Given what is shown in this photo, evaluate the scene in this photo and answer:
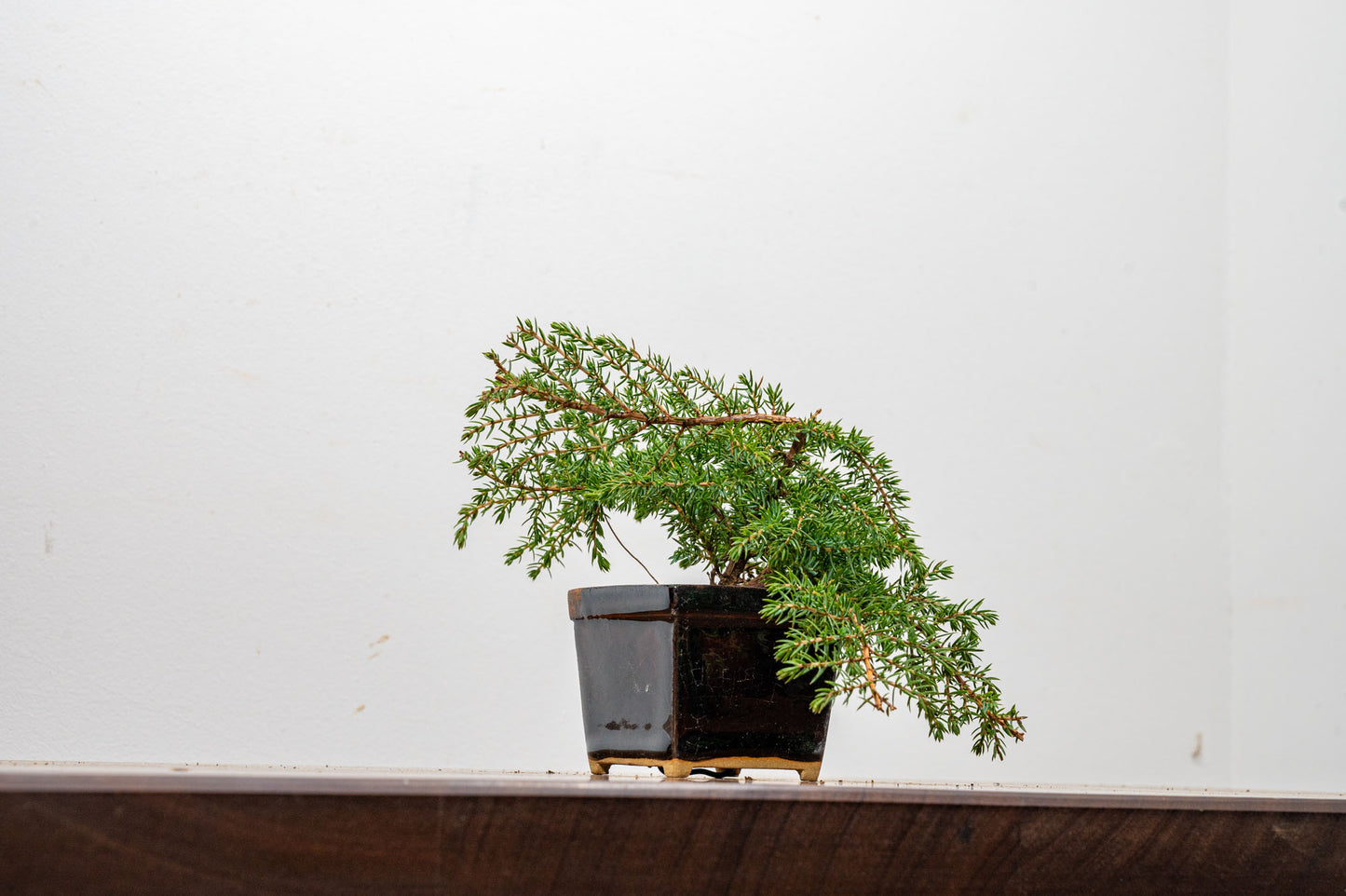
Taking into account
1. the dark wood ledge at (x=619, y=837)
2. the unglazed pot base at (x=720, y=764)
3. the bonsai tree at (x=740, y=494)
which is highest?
the bonsai tree at (x=740, y=494)

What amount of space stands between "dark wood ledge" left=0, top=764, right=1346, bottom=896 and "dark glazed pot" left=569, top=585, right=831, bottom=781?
11cm

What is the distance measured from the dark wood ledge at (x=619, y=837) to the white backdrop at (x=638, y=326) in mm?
674

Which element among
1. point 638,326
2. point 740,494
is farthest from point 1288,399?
point 740,494

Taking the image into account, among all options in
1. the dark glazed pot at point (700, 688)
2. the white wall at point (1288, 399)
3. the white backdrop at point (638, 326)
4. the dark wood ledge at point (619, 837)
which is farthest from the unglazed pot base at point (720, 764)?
the white wall at point (1288, 399)

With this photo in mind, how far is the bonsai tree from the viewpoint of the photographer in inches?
19.1

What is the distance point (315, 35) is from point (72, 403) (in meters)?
0.42

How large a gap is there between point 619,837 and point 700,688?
0.45ft

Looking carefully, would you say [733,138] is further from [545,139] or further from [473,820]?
[473,820]

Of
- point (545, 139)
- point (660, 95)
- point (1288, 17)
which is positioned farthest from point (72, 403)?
point (1288, 17)

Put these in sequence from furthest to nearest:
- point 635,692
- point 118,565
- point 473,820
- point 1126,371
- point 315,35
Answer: point 1126,371
point 315,35
point 118,565
point 635,692
point 473,820

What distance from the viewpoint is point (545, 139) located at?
1.09 meters

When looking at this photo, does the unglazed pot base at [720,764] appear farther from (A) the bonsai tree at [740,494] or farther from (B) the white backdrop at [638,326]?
(B) the white backdrop at [638,326]

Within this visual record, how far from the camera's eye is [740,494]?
52 centimetres

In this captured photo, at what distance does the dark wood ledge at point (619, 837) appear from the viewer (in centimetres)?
30
